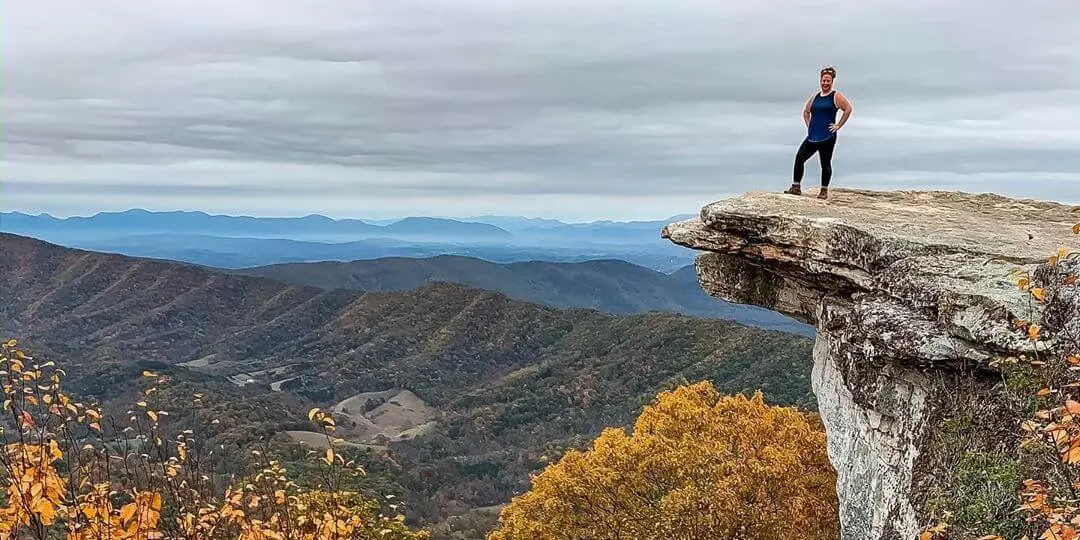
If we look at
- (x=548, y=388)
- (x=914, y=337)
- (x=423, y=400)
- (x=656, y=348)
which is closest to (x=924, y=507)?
(x=914, y=337)

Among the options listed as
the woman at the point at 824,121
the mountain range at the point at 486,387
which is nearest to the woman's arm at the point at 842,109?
the woman at the point at 824,121

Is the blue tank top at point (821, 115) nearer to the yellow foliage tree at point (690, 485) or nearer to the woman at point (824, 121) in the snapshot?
the woman at point (824, 121)

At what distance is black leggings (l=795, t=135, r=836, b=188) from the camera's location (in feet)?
50.3

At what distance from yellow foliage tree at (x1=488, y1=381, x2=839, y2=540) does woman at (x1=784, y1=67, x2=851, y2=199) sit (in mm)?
7126

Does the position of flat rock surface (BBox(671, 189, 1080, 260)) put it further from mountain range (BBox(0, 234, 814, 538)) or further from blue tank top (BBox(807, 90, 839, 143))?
mountain range (BBox(0, 234, 814, 538))

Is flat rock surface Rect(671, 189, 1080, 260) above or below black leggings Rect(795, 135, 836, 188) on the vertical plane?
below

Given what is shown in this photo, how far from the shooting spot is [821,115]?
49.1ft

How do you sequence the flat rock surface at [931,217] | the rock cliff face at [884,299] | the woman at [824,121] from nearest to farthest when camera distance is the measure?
the rock cliff face at [884,299] < the flat rock surface at [931,217] < the woman at [824,121]

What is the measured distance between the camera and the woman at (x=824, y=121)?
1461 cm

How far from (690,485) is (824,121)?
8187mm

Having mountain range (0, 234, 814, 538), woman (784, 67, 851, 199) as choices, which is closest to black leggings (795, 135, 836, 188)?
woman (784, 67, 851, 199)

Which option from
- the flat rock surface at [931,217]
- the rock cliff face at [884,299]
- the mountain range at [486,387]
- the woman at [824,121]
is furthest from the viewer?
the mountain range at [486,387]

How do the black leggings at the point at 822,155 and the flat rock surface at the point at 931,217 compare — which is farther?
the black leggings at the point at 822,155

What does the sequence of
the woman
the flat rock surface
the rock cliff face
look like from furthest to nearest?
the woman → the flat rock surface → the rock cliff face
